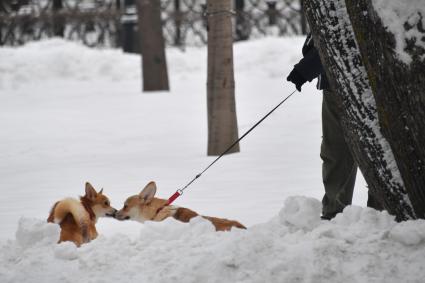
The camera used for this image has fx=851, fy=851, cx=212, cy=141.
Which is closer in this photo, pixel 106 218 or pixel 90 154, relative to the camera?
pixel 106 218

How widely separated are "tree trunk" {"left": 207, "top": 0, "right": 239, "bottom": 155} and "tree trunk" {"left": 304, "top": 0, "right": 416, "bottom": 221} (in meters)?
4.68

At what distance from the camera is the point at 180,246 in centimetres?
433

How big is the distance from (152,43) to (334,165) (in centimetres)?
1165

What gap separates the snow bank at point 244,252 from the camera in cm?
380

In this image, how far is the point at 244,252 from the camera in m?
3.96

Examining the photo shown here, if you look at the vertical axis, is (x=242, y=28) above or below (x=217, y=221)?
above

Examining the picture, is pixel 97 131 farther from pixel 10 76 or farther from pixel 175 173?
pixel 10 76

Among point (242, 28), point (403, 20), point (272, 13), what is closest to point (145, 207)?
point (403, 20)

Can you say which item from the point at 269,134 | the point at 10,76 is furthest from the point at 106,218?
the point at 10,76

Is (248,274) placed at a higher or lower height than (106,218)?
higher

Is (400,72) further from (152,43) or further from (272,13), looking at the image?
(272,13)

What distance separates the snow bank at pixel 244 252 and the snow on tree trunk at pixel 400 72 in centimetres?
29

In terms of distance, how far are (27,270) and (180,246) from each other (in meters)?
0.80

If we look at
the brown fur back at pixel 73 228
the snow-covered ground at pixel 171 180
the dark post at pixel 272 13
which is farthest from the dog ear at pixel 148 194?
the dark post at pixel 272 13
